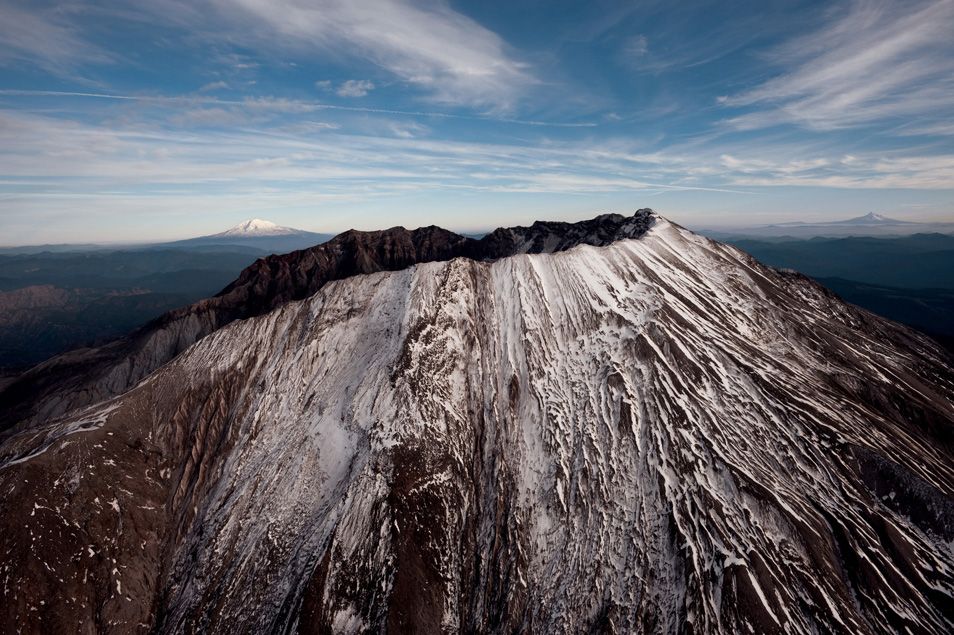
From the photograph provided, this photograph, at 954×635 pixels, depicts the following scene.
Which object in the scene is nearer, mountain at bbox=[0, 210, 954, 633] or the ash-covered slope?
mountain at bbox=[0, 210, 954, 633]

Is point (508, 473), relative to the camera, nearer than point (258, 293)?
Yes

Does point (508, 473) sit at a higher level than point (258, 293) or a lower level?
lower

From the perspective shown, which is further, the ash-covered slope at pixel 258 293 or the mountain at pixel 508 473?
the ash-covered slope at pixel 258 293

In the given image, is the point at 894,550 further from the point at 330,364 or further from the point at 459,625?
the point at 330,364
